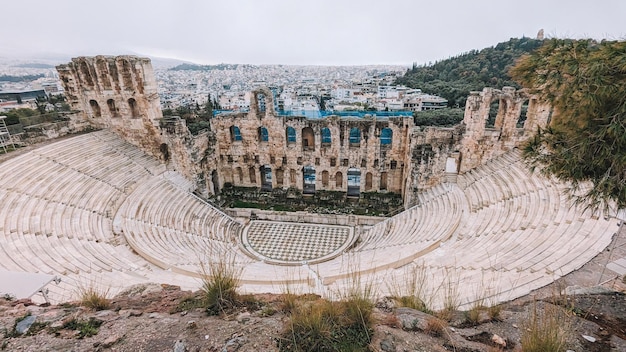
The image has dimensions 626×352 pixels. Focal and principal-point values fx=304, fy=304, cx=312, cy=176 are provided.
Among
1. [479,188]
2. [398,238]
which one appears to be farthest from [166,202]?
[479,188]

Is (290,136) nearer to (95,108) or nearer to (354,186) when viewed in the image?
(354,186)

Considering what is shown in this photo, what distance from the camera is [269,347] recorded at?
3707mm

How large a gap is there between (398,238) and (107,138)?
1872cm

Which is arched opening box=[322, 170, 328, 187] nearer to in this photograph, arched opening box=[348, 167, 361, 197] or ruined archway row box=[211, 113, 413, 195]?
ruined archway row box=[211, 113, 413, 195]

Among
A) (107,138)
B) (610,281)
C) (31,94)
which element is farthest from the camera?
(31,94)

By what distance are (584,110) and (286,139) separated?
17.5m

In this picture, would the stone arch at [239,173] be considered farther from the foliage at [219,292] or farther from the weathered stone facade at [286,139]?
the foliage at [219,292]

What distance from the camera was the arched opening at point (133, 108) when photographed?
1962 cm

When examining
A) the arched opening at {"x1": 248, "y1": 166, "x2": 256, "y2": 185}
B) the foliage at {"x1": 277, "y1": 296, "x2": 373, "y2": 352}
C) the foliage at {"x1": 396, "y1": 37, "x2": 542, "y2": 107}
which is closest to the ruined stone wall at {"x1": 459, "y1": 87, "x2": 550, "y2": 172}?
the arched opening at {"x1": 248, "y1": 166, "x2": 256, "y2": 185}

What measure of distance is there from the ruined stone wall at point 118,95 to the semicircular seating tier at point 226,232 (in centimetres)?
103

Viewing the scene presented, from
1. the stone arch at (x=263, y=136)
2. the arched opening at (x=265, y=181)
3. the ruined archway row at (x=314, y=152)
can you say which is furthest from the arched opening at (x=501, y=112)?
the arched opening at (x=265, y=181)

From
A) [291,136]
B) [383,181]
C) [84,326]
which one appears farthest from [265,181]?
[84,326]

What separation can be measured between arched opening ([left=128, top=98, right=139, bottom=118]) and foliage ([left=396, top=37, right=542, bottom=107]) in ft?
162

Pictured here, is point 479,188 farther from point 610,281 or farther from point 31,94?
point 31,94
